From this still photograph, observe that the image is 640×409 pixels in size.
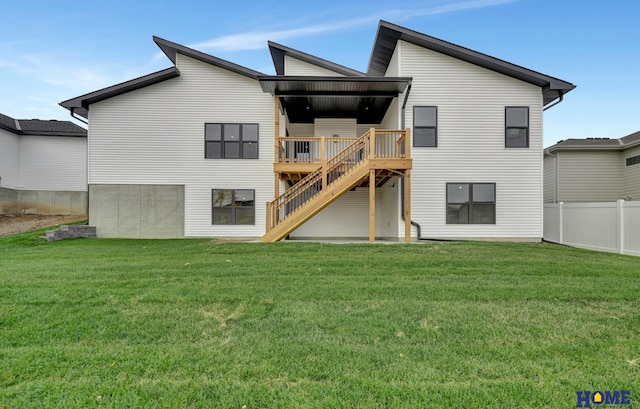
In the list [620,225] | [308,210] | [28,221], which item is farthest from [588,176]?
[28,221]

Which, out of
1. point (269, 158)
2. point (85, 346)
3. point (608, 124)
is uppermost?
point (608, 124)

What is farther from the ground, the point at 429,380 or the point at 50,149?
the point at 50,149

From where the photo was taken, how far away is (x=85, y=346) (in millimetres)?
3369

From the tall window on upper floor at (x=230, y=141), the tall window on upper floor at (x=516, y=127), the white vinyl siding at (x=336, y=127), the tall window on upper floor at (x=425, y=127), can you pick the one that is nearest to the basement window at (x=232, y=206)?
the tall window on upper floor at (x=230, y=141)

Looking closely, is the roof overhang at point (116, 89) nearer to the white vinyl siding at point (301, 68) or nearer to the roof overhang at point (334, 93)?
the roof overhang at point (334, 93)

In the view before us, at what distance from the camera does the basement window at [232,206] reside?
44.1 ft

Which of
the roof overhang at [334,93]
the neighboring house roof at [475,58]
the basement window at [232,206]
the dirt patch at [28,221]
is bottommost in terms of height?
the dirt patch at [28,221]

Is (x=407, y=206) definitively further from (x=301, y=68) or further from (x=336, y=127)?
(x=301, y=68)

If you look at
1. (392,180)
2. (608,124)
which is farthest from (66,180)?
(608,124)

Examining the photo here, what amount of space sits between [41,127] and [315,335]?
23.0m

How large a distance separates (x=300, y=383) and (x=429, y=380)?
42.4 inches

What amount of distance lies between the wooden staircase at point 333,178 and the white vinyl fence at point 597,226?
20.8 feet

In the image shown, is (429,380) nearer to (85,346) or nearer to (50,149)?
(85,346)

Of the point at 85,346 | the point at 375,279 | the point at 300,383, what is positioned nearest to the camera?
the point at 300,383
